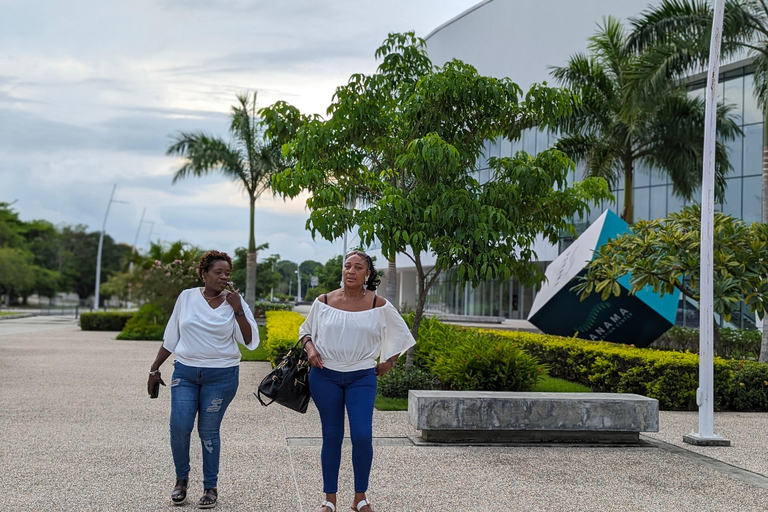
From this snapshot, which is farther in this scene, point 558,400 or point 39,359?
point 39,359

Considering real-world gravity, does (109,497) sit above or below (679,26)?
below

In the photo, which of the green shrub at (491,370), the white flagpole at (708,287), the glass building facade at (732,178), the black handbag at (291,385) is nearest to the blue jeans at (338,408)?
the black handbag at (291,385)

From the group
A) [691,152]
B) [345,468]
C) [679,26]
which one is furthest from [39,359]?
[691,152]

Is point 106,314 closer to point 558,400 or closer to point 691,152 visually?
point 691,152

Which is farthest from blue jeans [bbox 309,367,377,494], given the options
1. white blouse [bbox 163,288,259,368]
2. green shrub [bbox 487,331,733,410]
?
green shrub [bbox 487,331,733,410]

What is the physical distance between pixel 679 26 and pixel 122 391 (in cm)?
1121

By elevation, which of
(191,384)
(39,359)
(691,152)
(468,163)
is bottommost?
(39,359)

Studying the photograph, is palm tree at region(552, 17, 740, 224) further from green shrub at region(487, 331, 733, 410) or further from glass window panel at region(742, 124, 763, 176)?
green shrub at region(487, 331, 733, 410)

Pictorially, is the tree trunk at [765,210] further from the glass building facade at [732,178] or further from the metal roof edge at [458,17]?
the metal roof edge at [458,17]

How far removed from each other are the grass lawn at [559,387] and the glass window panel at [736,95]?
19152 mm

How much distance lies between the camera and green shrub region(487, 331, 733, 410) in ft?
32.9

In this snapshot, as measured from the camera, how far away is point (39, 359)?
598 inches

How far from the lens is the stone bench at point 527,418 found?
7008mm

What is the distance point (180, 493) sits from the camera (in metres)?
4.80
